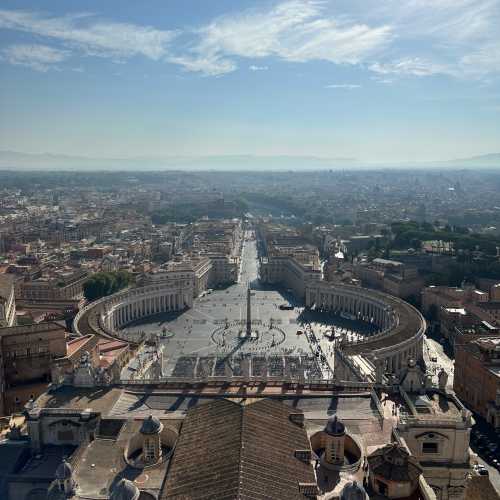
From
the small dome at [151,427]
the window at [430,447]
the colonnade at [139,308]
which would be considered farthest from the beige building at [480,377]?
the colonnade at [139,308]

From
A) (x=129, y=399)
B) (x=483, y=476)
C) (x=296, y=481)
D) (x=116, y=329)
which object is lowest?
(x=116, y=329)

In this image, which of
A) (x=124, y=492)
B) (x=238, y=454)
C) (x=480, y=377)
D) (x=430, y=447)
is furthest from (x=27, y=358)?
(x=480, y=377)

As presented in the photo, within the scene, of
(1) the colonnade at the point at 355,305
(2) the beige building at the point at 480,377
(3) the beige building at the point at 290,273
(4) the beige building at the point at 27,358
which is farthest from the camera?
(3) the beige building at the point at 290,273

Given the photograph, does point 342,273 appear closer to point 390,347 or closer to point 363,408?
point 390,347

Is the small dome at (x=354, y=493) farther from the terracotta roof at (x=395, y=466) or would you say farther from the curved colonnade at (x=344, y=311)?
the curved colonnade at (x=344, y=311)

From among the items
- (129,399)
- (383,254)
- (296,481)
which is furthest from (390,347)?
(383,254)

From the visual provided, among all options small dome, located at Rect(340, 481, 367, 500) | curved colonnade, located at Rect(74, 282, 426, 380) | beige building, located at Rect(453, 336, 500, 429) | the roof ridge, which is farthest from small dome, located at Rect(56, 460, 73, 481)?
beige building, located at Rect(453, 336, 500, 429)

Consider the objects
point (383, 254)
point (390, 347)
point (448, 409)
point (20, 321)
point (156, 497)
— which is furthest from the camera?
point (383, 254)
